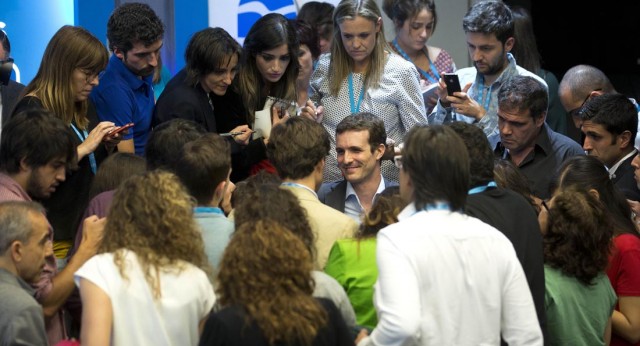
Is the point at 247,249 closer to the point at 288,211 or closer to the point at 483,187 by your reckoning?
the point at 288,211

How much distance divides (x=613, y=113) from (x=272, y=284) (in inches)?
120

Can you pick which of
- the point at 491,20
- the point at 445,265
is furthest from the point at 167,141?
the point at 491,20

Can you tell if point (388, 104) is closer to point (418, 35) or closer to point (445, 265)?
point (418, 35)

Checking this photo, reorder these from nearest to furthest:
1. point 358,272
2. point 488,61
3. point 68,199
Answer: point 358,272
point 68,199
point 488,61

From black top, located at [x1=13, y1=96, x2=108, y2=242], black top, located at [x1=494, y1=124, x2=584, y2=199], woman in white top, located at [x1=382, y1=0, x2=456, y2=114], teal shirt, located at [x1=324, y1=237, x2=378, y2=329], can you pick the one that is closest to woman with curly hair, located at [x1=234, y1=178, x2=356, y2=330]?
teal shirt, located at [x1=324, y1=237, x2=378, y2=329]

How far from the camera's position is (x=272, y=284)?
3.54 m

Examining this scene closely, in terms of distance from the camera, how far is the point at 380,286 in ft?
12.1

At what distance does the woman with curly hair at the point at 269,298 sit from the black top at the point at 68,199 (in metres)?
1.58

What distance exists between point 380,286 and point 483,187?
100 cm

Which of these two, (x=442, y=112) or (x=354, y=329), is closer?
(x=354, y=329)

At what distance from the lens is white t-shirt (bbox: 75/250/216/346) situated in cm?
378

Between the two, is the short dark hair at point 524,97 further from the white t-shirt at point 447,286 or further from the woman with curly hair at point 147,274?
the woman with curly hair at point 147,274

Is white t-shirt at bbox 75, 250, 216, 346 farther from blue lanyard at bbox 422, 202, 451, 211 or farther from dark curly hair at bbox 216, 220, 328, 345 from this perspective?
blue lanyard at bbox 422, 202, 451, 211

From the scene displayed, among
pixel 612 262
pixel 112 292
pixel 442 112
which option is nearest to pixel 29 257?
pixel 112 292
